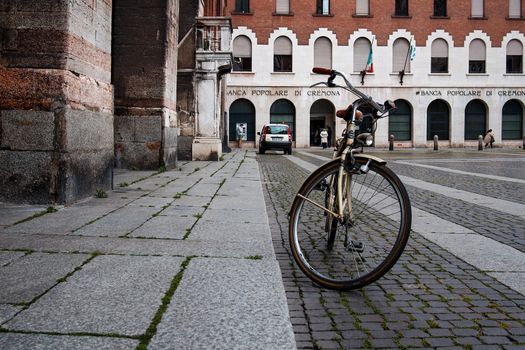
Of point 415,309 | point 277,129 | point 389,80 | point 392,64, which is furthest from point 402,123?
point 415,309

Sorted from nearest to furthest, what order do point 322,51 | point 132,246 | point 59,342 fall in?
point 59,342, point 132,246, point 322,51

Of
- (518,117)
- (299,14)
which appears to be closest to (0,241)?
(299,14)

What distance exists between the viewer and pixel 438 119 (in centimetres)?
3856

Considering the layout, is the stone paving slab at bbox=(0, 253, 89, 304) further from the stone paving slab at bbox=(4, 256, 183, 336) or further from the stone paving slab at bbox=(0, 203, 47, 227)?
the stone paving slab at bbox=(0, 203, 47, 227)

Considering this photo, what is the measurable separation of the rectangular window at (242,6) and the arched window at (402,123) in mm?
13272

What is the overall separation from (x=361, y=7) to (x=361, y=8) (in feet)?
0.24

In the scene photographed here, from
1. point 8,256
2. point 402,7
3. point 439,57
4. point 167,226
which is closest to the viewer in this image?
point 8,256

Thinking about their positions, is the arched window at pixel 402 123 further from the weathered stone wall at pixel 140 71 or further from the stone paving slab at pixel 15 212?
the stone paving slab at pixel 15 212

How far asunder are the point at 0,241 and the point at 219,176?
712 cm

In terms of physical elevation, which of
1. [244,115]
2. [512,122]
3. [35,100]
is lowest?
[35,100]

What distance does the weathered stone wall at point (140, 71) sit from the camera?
10.8 metres

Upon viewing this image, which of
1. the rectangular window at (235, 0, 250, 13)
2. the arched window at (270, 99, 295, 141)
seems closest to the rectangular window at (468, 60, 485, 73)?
the arched window at (270, 99, 295, 141)

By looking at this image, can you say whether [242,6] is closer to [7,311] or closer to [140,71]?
[140,71]

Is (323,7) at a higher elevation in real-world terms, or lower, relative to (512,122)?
higher
